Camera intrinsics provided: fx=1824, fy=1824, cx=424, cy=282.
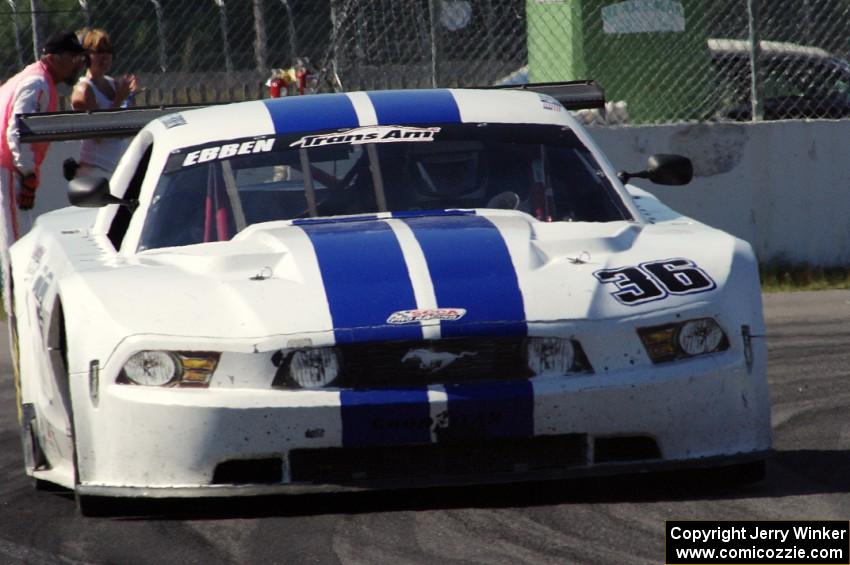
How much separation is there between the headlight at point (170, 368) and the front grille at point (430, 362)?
396mm

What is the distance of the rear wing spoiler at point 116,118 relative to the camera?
7605 millimetres

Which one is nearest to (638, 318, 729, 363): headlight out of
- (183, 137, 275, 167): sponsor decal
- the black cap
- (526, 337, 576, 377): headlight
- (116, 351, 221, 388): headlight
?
(526, 337, 576, 377): headlight

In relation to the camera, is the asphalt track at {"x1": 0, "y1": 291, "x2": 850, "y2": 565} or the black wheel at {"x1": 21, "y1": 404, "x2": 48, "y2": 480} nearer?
the asphalt track at {"x1": 0, "y1": 291, "x2": 850, "y2": 565}

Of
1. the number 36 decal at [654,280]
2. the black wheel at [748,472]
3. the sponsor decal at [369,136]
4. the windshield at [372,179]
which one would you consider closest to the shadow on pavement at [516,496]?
the black wheel at [748,472]

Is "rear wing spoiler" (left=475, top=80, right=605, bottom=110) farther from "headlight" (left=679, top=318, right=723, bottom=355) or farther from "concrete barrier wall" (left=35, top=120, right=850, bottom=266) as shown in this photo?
"concrete barrier wall" (left=35, top=120, right=850, bottom=266)

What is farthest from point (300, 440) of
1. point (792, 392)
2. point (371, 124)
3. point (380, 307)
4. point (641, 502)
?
point (792, 392)

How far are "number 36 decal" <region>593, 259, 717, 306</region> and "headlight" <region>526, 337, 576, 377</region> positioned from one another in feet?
0.78

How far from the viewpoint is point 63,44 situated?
31.6 ft

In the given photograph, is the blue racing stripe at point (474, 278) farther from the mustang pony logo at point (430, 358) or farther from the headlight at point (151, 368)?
the headlight at point (151, 368)

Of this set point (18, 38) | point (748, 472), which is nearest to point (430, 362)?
point (748, 472)

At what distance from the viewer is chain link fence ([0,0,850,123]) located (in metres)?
11.9

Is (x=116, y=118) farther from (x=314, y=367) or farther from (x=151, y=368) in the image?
(x=314, y=367)

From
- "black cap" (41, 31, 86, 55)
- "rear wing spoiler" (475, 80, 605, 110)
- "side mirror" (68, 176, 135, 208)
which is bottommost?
"side mirror" (68, 176, 135, 208)

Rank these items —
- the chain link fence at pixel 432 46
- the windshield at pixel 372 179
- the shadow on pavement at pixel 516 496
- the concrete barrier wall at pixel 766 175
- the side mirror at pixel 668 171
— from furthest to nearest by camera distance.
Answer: the chain link fence at pixel 432 46 → the concrete barrier wall at pixel 766 175 → the side mirror at pixel 668 171 → the windshield at pixel 372 179 → the shadow on pavement at pixel 516 496
